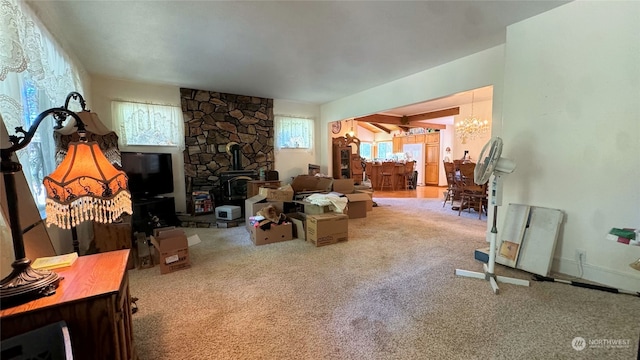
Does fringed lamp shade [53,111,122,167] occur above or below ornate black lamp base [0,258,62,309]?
above

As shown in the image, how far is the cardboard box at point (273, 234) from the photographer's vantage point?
3.37 meters

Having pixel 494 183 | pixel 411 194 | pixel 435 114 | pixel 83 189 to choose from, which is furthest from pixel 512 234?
pixel 435 114

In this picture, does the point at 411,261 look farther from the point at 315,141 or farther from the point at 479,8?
the point at 315,141

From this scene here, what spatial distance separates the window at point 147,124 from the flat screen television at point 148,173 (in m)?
0.44

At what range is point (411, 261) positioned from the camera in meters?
2.82

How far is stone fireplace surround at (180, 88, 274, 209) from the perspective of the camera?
16.9 ft

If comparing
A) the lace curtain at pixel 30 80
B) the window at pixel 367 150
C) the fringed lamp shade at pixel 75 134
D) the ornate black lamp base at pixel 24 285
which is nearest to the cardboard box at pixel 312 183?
the fringed lamp shade at pixel 75 134

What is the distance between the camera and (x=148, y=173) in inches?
173

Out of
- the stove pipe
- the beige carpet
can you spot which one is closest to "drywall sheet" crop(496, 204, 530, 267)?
the beige carpet

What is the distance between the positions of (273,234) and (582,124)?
11.2ft

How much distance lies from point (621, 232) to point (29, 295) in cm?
296

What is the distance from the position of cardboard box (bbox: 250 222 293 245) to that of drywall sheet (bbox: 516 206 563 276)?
2.59 meters

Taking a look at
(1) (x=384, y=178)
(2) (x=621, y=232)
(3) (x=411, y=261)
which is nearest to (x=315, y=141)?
(1) (x=384, y=178)

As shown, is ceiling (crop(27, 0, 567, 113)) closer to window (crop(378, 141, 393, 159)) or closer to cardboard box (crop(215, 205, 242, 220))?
cardboard box (crop(215, 205, 242, 220))
